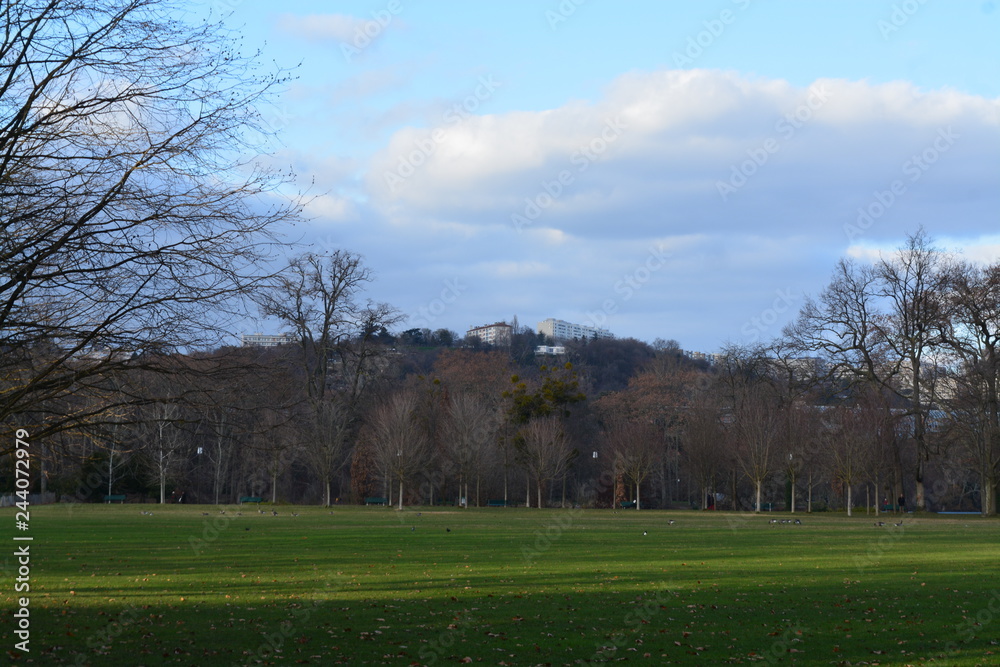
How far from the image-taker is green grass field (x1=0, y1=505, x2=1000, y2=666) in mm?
10766

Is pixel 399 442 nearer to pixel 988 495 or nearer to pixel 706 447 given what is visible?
pixel 706 447

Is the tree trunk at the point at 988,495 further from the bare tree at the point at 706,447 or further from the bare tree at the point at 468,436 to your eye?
the bare tree at the point at 468,436

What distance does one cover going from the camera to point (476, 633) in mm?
11789

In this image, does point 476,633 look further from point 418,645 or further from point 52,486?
point 52,486

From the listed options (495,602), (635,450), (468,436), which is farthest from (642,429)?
(495,602)

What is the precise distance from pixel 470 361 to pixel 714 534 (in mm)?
56378

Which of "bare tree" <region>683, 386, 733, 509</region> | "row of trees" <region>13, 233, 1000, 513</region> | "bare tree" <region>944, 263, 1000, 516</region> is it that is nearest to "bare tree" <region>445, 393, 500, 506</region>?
"row of trees" <region>13, 233, 1000, 513</region>

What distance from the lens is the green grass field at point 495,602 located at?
10766 mm

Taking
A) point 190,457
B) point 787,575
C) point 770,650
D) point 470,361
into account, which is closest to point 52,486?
point 190,457

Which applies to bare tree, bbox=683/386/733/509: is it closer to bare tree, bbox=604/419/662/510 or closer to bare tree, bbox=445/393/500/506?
bare tree, bbox=604/419/662/510

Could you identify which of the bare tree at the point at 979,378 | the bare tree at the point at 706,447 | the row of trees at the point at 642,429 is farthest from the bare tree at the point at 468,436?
the bare tree at the point at 979,378

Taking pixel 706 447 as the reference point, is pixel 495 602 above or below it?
below

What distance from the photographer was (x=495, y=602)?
47.5ft

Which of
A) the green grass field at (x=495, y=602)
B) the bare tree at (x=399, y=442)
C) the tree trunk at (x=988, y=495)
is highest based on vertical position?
the bare tree at (x=399, y=442)
